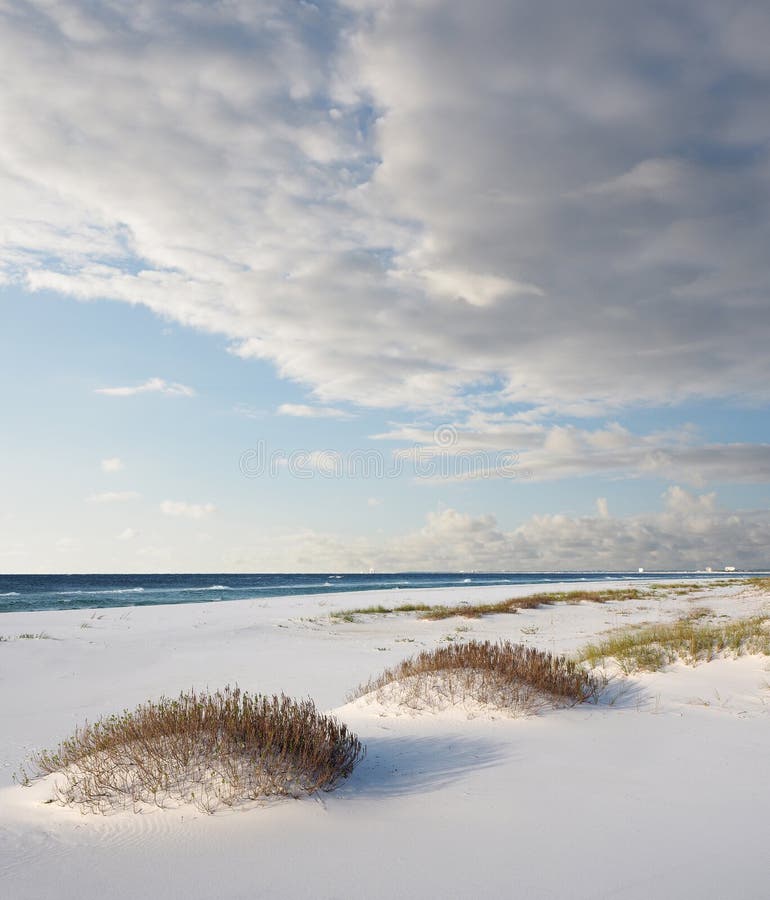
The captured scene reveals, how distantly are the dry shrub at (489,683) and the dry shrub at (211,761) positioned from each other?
87.0 inches

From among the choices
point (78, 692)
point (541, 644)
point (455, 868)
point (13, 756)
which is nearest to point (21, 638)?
point (78, 692)

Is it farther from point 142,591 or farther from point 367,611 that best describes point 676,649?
point 142,591

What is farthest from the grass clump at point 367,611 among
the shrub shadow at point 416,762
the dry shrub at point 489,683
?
the shrub shadow at point 416,762

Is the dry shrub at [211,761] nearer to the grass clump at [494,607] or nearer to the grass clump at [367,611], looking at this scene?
the grass clump at [367,611]

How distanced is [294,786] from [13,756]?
4454 mm

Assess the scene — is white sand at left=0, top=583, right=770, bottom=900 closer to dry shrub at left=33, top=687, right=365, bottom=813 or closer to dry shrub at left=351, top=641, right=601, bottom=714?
dry shrub at left=33, top=687, right=365, bottom=813

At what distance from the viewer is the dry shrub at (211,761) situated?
453cm

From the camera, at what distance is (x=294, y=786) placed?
4.62 metres

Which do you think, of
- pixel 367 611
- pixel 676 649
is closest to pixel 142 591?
pixel 367 611

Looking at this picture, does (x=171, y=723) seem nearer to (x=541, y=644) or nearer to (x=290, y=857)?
(x=290, y=857)

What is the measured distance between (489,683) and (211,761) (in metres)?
3.39

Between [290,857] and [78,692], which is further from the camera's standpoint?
[78,692]

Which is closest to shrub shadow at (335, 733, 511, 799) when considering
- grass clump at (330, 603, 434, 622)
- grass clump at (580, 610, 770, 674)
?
grass clump at (580, 610, 770, 674)

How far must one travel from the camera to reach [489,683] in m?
7.11
